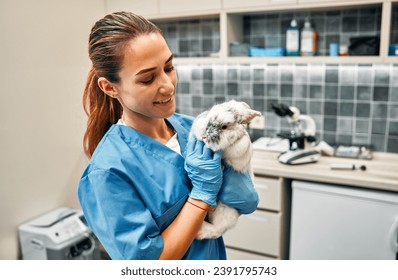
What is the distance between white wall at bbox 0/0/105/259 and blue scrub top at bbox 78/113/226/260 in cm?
94

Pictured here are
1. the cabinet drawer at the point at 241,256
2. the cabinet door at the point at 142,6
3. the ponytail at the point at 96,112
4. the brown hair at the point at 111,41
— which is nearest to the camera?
the brown hair at the point at 111,41

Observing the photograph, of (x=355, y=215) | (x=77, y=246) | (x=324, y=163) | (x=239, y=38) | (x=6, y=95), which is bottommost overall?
(x=77, y=246)

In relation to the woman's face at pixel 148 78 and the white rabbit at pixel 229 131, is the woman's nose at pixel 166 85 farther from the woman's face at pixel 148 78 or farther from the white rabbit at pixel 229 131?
the white rabbit at pixel 229 131

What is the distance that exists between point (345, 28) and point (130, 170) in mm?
1896

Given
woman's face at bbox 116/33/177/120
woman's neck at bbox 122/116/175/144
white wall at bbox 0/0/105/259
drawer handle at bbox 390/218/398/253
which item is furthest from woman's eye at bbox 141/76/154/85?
drawer handle at bbox 390/218/398/253

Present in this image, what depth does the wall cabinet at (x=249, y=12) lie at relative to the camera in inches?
80.0

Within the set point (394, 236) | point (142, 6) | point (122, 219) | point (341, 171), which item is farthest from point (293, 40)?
point (122, 219)

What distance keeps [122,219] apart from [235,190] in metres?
0.30

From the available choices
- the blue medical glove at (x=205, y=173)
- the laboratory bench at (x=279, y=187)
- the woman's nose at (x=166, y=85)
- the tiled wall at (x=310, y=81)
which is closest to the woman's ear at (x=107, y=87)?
the woman's nose at (x=166, y=85)

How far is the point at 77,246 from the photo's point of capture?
220cm

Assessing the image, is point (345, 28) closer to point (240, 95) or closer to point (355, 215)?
point (240, 95)

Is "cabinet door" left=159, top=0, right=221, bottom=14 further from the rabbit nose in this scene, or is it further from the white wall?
the rabbit nose

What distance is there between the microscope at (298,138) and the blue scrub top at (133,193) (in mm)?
1285
